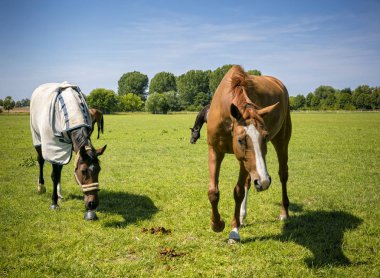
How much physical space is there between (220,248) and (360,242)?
2321 mm

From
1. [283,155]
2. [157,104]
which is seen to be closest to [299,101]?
[157,104]

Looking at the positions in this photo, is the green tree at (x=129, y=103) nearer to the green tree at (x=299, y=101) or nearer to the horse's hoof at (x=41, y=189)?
the green tree at (x=299, y=101)

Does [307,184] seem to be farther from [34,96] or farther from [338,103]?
[338,103]

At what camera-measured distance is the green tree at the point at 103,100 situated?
312 feet

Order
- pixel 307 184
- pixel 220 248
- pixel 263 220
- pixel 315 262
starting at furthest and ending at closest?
1. pixel 307 184
2. pixel 263 220
3. pixel 220 248
4. pixel 315 262

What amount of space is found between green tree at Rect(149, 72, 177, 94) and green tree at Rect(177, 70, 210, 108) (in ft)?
20.1

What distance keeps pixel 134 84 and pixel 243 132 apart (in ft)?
436

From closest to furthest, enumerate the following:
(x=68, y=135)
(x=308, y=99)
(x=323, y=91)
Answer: (x=68, y=135) → (x=308, y=99) → (x=323, y=91)

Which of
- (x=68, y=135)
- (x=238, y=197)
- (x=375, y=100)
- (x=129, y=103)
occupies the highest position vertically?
(x=375, y=100)

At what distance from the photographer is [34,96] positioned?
729 cm

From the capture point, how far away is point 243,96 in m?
4.21

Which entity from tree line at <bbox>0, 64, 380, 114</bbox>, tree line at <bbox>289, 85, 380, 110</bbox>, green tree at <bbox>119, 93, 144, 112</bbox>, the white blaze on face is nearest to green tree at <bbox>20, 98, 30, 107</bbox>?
tree line at <bbox>0, 64, 380, 114</bbox>

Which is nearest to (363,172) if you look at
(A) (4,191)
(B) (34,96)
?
(B) (34,96)

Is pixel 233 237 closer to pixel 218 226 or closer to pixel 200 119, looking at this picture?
pixel 218 226
